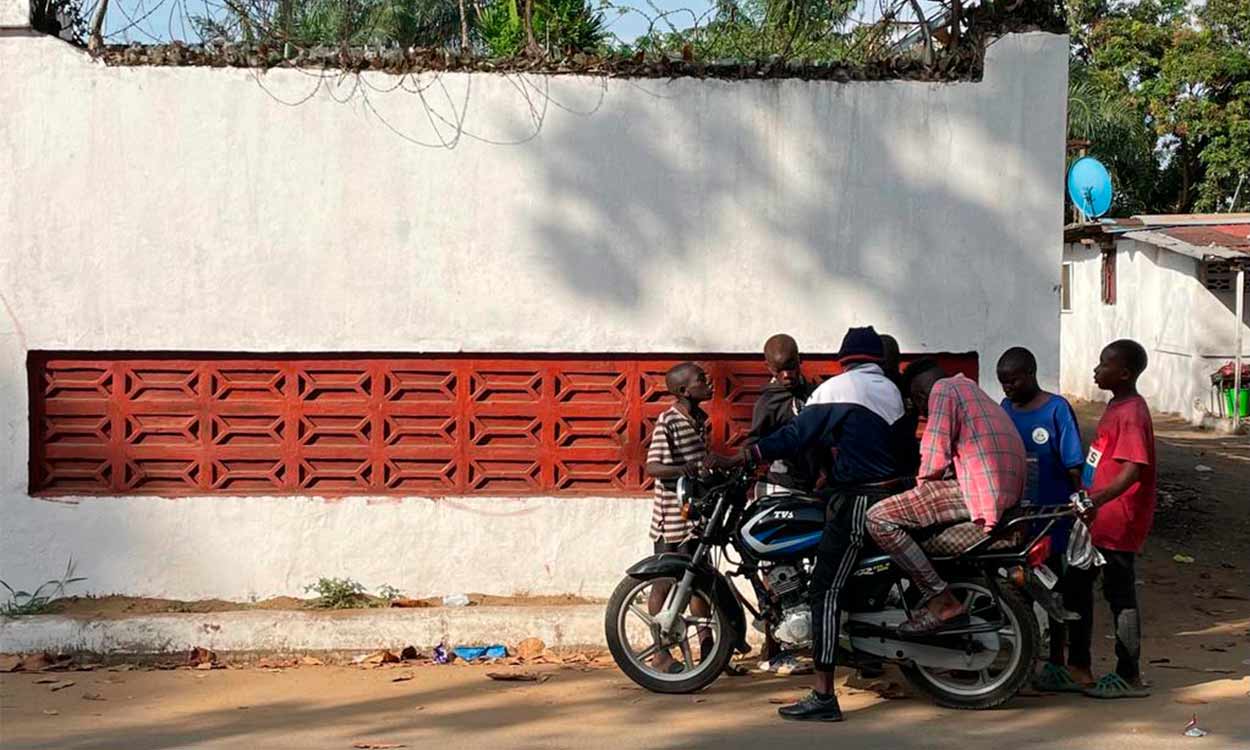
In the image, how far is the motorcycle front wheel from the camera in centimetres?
634

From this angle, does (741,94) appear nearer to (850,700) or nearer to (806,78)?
(806,78)

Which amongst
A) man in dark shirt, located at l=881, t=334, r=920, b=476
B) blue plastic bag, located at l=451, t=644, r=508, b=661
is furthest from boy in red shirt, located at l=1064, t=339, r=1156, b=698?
blue plastic bag, located at l=451, t=644, r=508, b=661

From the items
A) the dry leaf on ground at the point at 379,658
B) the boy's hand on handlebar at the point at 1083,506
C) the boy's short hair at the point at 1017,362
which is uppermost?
the boy's short hair at the point at 1017,362

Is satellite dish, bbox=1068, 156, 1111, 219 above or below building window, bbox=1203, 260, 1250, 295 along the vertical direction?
above

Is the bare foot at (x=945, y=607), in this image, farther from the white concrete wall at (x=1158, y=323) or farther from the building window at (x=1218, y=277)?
the building window at (x=1218, y=277)

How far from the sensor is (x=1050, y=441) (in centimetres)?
644

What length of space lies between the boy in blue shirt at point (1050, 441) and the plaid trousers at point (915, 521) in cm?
61

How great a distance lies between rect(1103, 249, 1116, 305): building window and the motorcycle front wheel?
17977 mm

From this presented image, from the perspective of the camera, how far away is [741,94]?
7.38m

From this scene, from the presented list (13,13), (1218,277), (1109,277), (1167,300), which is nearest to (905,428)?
(13,13)

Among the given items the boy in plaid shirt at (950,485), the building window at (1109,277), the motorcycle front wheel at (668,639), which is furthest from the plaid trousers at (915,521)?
the building window at (1109,277)

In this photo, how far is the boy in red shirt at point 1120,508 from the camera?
247 inches

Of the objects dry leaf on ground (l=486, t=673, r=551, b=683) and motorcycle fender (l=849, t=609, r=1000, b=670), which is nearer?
motorcycle fender (l=849, t=609, r=1000, b=670)

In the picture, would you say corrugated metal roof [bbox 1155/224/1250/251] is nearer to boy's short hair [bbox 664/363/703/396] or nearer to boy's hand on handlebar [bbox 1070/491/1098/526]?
boy's hand on handlebar [bbox 1070/491/1098/526]
